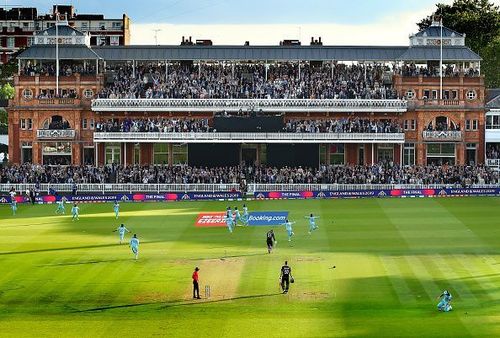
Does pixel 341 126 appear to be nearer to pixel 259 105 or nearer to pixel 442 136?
pixel 259 105

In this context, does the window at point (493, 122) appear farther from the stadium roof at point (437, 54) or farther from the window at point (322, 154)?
the window at point (322, 154)

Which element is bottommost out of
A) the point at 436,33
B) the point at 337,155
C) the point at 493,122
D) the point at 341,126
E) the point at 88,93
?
the point at 337,155

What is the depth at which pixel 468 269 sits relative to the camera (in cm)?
4684

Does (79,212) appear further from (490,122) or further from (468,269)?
(490,122)

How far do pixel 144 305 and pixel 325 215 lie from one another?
98.2 ft

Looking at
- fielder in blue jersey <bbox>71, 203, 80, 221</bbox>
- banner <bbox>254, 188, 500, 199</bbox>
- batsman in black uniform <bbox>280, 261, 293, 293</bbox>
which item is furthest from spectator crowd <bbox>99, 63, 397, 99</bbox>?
batsman in black uniform <bbox>280, 261, 293, 293</bbox>

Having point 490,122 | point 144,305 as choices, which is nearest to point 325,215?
point 144,305

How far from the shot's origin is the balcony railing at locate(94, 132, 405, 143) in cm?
9169

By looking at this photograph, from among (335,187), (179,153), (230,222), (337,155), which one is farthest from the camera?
(179,153)

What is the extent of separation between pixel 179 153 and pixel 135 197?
1515 centimetres

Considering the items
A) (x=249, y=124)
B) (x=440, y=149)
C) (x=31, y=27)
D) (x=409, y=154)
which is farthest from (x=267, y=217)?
(x=31, y=27)

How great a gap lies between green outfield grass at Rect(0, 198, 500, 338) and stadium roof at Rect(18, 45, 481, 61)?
30182 mm

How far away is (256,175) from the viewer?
8512 centimetres

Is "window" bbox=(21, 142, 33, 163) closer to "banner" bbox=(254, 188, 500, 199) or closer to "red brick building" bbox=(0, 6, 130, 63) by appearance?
"banner" bbox=(254, 188, 500, 199)
